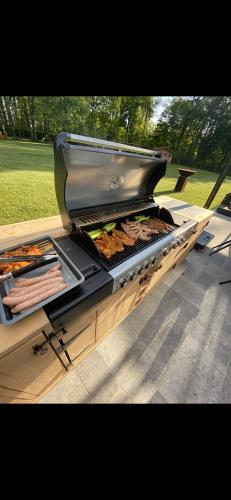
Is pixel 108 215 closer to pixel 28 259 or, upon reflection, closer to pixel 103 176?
pixel 103 176

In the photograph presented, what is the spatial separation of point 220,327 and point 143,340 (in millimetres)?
1219

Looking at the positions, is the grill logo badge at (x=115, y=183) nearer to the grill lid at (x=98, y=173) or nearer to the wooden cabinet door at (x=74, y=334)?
the grill lid at (x=98, y=173)

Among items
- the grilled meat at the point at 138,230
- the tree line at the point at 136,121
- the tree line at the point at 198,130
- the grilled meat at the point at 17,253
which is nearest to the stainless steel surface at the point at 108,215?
Answer: the grilled meat at the point at 138,230

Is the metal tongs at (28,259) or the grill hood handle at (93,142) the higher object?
the grill hood handle at (93,142)

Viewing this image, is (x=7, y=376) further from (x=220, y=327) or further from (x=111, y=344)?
(x=220, y=327)

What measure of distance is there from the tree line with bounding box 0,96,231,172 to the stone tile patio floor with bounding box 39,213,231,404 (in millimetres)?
22820

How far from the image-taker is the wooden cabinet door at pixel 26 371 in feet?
2.59

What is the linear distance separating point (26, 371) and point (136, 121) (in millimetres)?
30874

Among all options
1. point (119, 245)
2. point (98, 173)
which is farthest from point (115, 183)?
point (119, 245)

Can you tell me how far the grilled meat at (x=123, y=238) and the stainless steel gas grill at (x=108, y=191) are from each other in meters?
0.04

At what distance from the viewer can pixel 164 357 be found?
2.00 m

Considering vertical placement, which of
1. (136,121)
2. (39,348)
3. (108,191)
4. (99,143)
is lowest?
(39,348)
